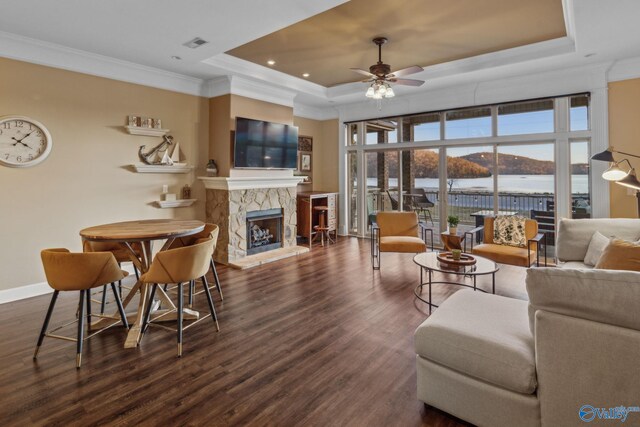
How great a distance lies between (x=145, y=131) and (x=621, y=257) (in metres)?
5.62

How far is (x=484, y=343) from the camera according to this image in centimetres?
183

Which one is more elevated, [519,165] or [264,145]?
[264,145]

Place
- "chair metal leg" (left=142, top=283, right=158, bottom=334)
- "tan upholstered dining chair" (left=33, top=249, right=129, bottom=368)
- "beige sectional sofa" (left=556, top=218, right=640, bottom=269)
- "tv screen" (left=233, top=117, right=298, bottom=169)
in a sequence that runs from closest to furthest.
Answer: "tan upholstered dining chair" (left=33, top=249, right=129, bottom=368)
"chair metal leg" (left=142, top=283, right=158, bottom=334)
"beige sectional sofa" (left=556, top=218, right=640, bottom=269)
"tv screen" (left=233, top=117, right=298, bottom=169)

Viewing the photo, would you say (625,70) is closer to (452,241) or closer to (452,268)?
(452,241)

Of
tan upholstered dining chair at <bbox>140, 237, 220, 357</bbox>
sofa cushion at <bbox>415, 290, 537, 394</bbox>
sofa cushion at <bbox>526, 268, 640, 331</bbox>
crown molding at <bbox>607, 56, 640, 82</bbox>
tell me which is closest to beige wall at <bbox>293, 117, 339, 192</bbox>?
crown molding at <bbox>607, 56, 640, 82</bbox>

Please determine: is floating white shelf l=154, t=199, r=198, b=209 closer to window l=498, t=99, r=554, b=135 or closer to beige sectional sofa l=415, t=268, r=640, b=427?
beige sectional sofa l=415, t=268, r=640, b=427

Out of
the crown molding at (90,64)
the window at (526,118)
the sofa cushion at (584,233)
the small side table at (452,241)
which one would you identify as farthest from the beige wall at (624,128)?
the crown molding at (90,64)

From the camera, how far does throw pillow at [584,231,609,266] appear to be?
11.3 ft

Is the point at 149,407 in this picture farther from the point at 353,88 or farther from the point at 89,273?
the point at 353,88

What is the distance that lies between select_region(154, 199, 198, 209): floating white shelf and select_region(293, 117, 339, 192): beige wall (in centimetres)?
291

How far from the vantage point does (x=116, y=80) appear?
15.6 feet

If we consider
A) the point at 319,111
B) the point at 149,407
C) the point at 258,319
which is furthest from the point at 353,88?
the point at 149,407

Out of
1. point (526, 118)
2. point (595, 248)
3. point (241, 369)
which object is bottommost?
point (241, 369)

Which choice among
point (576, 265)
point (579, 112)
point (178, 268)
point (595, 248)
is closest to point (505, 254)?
point (576, 265)
